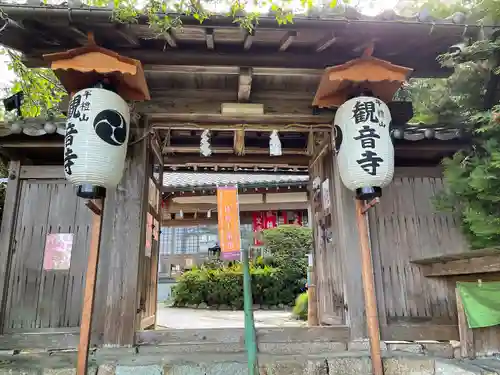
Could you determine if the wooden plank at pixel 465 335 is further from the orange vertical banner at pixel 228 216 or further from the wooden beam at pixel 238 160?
the orange vertical banner at pixel 228 216

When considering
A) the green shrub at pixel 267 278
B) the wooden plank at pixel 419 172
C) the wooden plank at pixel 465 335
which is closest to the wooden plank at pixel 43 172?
the wooden plank at pixel 419 172

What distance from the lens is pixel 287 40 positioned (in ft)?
15.2

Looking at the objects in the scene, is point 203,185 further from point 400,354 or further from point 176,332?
point 400,354

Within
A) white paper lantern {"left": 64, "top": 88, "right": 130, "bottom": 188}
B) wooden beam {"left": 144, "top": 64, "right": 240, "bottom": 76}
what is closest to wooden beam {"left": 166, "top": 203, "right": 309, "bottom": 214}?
wooden beam {"left": 144, "top": 64, "right": 240, "bottom": 76}

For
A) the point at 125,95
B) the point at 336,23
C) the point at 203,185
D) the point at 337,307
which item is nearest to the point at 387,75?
the point at 336,23

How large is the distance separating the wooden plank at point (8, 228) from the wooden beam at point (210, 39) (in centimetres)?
328

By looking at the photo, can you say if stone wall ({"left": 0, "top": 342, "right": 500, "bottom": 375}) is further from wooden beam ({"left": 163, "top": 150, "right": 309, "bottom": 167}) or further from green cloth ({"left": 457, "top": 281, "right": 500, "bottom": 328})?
wooden beam ({"left": 163, "top": 150, "right": 309, "bottom": 167})

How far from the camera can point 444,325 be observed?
16.6ft

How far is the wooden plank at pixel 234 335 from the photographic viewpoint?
480 centimetres

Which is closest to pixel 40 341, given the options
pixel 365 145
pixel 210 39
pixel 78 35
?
pixel 78 35

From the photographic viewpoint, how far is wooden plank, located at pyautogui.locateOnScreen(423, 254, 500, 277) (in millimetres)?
4125

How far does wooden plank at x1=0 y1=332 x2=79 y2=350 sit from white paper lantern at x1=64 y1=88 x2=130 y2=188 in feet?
7.23

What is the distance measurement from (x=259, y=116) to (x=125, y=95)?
6.22 feet

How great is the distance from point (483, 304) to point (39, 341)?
5.61 metres
